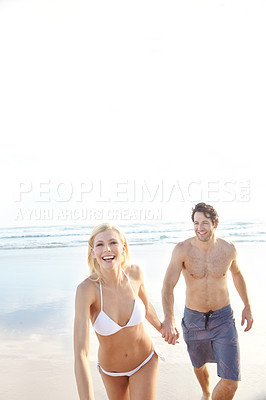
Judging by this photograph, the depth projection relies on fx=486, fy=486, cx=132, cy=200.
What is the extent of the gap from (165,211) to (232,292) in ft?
40.8

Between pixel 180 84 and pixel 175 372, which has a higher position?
pixel 180 84

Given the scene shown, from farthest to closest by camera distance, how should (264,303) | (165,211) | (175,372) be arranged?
(165,211) → (264,303) → (175,372)

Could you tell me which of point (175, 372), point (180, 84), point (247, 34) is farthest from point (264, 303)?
point (180, 84)

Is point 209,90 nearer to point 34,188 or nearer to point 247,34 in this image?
point 247,34

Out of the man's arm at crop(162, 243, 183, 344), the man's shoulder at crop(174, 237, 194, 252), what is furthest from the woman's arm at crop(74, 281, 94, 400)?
the man's shoulder at crop(174, 237, 194, 252)

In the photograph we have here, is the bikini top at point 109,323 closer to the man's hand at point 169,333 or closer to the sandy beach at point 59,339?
the man's hand at point 169,333

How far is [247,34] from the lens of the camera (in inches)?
684

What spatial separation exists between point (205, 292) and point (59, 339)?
2.39 meters

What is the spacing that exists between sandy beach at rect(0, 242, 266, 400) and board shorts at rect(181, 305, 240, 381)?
609 mm

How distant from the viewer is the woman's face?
3102mm

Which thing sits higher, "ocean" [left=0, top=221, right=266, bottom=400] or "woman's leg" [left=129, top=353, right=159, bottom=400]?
"woman's leg" [left=129, top=353, right=159, bottom=400]

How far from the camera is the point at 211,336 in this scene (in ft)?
13.3

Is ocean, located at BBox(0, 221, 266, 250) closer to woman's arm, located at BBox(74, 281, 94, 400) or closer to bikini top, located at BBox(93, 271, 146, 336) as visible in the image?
bikini top, located at BBox(93, 271, 146, 336)

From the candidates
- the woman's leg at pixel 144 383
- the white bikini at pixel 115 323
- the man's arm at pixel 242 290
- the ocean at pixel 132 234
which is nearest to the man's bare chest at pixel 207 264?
the man's arm at pixel 242 290
